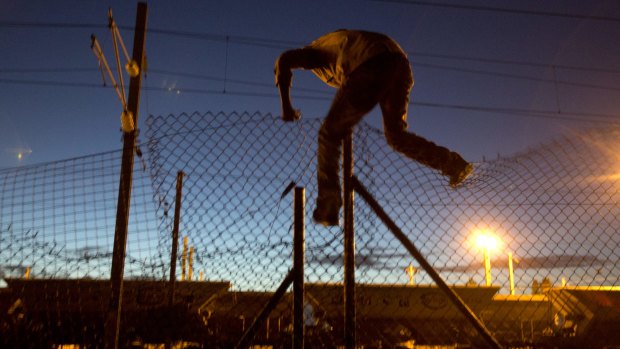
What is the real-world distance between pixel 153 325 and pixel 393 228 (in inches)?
256

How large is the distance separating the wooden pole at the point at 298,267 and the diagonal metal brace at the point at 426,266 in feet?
1.27

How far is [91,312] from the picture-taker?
10086 millimetres

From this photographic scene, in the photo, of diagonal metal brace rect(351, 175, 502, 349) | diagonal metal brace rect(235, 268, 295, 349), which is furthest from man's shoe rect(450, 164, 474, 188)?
diagonal metal brace rect(235, 268, 295, 349)

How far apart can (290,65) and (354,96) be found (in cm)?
70

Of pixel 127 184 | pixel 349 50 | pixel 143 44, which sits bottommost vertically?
pixel 127 184

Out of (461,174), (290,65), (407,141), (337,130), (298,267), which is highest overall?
(290,65)

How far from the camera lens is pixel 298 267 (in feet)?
9.16

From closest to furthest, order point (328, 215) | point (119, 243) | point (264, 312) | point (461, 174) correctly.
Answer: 1. point (264, 312)
2. point (328, 215)
3. point (461, 174)
4. point (119, 243)

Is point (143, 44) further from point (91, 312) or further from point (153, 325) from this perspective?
point (91, 312)

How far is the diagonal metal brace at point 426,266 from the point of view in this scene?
9.07 ft

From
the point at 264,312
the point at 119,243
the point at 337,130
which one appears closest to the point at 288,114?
the point at 337,130

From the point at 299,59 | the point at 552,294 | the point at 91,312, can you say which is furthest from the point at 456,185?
the point at 552,294

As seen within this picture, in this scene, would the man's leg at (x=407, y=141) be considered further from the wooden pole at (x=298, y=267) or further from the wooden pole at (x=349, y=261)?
the wooden pole at (x=298, y=267)

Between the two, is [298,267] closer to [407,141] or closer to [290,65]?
[407,141]
